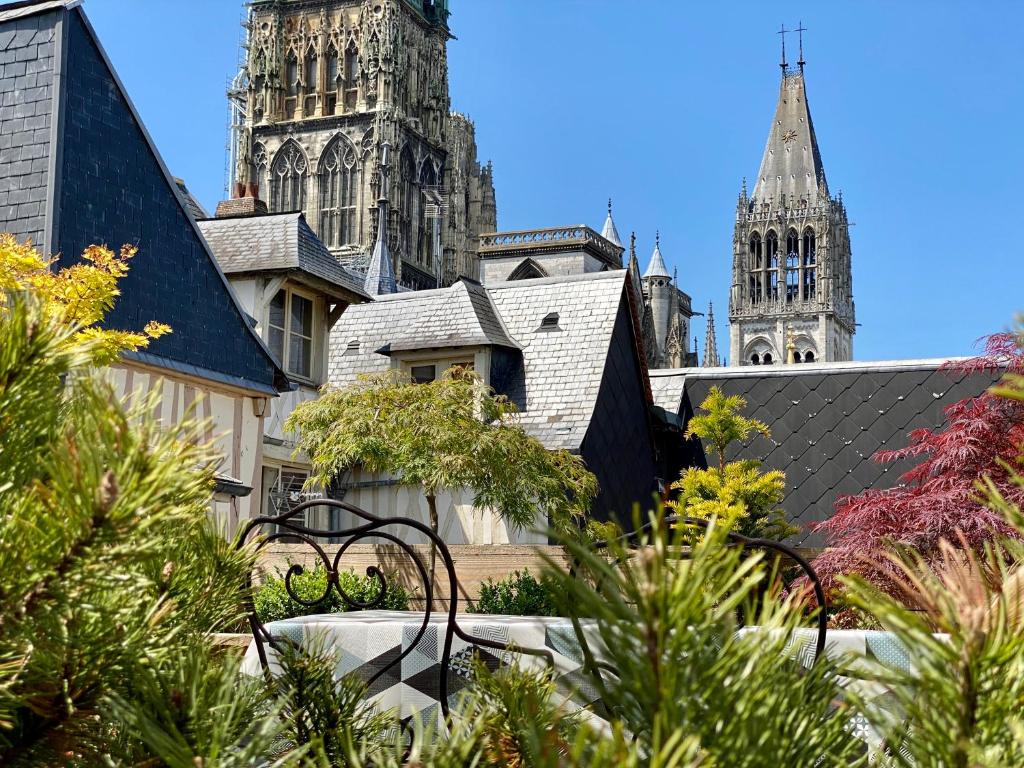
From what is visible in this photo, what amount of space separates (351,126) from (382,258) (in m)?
27.6

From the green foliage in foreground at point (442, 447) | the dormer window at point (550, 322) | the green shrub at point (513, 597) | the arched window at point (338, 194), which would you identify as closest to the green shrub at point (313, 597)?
the green shrub at point (513, 597)

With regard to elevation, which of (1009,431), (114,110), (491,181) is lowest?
(1009,431)

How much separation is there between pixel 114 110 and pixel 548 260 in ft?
208

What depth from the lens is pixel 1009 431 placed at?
32.1ft

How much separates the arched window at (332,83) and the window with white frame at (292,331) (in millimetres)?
65976

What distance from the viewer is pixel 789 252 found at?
385ft

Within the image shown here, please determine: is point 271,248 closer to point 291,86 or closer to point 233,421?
point 233,421

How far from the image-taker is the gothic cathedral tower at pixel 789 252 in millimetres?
115250

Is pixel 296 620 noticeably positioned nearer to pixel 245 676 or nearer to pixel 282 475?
pixel 245 676

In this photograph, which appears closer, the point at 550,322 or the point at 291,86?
the point at 550,322

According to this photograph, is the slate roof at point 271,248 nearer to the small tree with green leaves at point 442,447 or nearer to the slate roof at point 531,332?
the slate roof at point 531,332

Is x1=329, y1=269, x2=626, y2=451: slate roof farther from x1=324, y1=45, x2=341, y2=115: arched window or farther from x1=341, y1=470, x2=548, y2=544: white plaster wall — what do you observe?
x1=324, y1=45, x2=341, y2=115: arched window

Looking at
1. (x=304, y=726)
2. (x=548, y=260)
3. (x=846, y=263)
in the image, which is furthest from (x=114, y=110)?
(x=846, y=263)

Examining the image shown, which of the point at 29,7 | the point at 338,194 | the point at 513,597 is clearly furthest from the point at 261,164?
the point at 513,597
